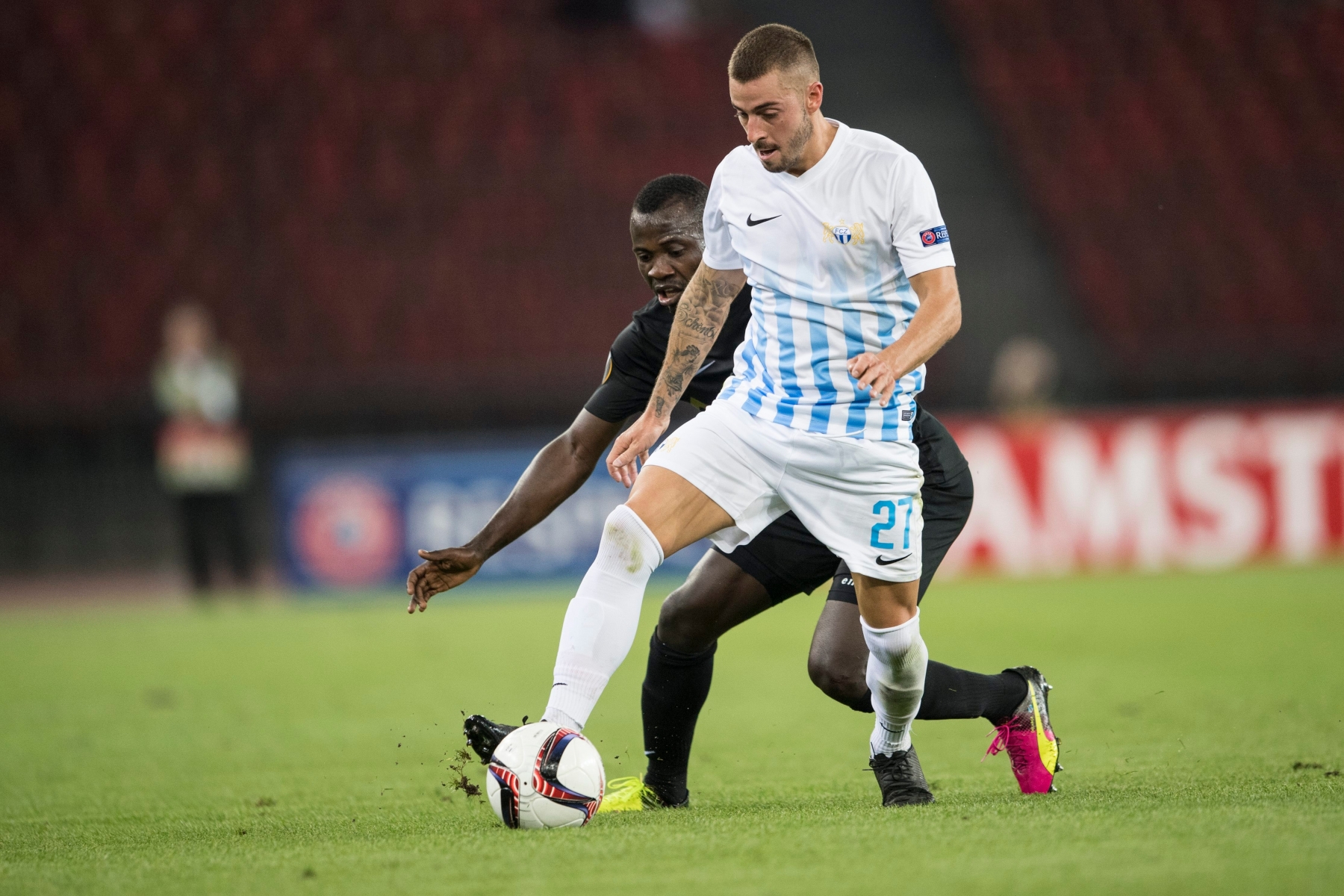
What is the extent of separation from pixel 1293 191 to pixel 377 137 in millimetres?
9878

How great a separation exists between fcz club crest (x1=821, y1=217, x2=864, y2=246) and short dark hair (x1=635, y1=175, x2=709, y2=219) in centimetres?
57

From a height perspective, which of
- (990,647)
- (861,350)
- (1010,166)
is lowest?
(990,647)

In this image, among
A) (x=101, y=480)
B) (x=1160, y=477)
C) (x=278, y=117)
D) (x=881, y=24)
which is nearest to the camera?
(x=1160, y=477)

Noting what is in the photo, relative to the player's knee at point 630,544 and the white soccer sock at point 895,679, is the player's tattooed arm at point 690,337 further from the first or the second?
the white soccer sock at point 895,679

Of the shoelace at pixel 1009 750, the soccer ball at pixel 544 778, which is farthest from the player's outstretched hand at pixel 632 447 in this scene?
the shoelace at pixel 1009 750

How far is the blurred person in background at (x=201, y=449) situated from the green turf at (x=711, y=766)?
1.83 meters

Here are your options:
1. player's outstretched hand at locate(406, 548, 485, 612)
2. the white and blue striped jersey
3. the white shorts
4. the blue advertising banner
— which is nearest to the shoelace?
the white shorts

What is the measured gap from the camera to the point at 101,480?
14336 millimetres

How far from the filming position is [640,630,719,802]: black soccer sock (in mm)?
4320

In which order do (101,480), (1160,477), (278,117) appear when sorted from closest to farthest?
(1160,477)
(101,480)
(278,117)

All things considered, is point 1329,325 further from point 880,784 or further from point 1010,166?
point 880,784

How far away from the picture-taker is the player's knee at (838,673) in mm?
4207

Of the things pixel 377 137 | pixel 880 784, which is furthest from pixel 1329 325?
pixel 880 784

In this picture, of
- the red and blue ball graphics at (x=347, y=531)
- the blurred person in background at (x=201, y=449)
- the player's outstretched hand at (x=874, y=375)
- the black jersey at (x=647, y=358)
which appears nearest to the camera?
the player's outstretched hand at (x=874, y=375)
